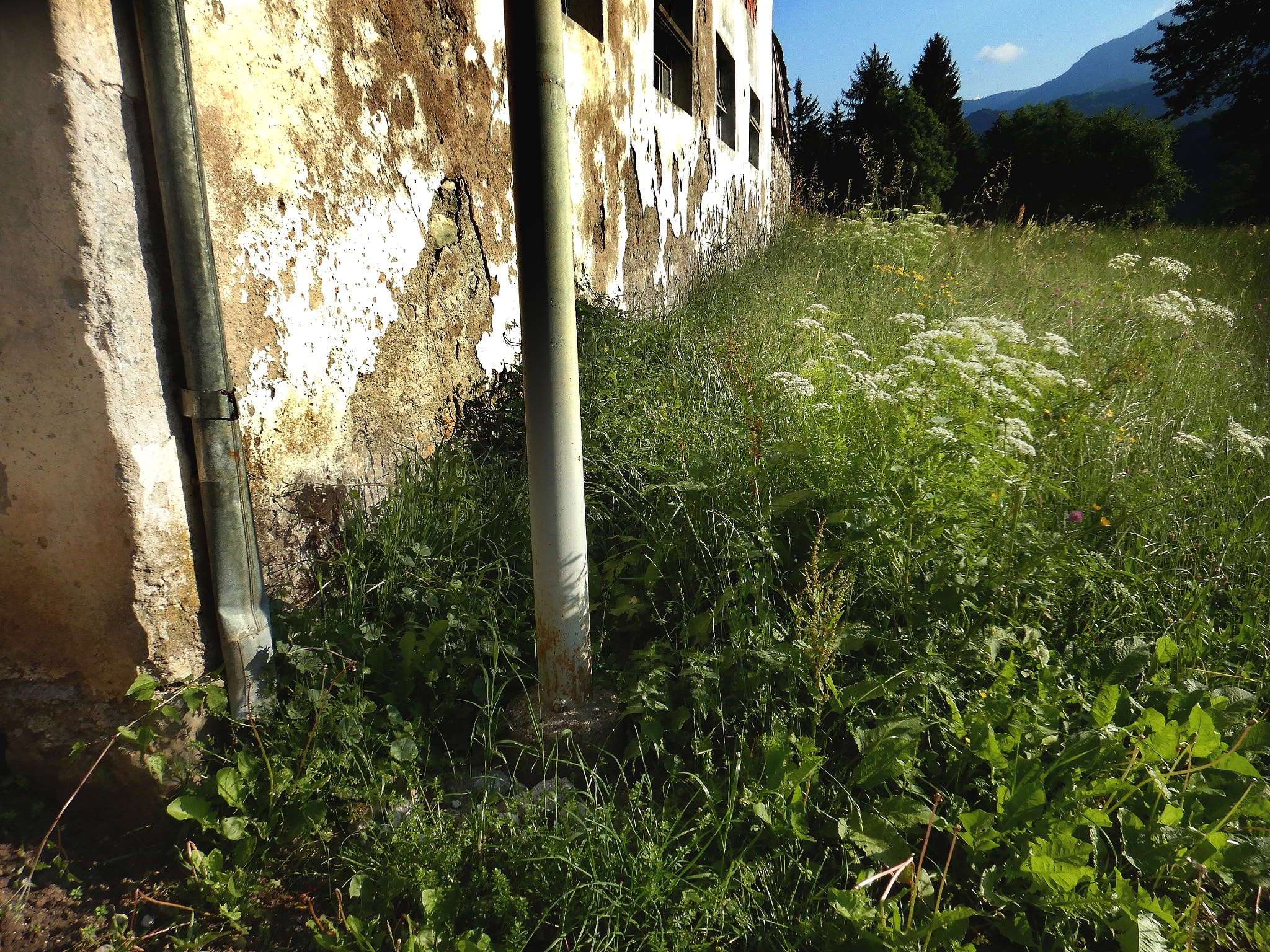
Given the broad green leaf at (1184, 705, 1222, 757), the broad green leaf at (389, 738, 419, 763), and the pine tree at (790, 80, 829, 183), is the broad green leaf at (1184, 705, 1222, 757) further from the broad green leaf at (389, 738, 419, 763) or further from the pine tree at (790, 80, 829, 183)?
the pine tree at (790, 80, 829, 183)

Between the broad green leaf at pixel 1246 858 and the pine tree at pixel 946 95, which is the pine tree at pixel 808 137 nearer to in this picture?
the pine tree at pixel 946 95

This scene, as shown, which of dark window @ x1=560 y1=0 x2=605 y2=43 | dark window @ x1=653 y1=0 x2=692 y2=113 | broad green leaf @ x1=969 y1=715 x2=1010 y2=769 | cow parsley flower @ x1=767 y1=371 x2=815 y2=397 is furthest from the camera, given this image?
dark window @ x1=653 y1=0 x2=692 y2=113

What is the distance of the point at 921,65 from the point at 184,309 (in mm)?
31166

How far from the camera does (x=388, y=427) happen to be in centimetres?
194

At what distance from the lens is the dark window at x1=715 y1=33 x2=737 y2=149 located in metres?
6.62

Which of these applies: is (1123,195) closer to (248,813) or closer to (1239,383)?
(1239,383)

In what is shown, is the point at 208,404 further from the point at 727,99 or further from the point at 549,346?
the point at 727,99

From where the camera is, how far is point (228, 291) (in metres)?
1.40

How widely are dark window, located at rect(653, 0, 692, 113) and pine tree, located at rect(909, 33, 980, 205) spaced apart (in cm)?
2174

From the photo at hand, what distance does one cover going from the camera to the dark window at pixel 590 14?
3.15 m

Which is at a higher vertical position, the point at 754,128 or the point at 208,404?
the point at 754,128

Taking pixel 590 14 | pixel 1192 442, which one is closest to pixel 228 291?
pixel 590 14

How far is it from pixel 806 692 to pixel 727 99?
6.94 meters

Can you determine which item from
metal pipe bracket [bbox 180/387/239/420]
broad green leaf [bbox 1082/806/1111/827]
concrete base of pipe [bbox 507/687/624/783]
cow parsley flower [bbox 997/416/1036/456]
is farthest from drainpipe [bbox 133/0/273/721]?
cow parsley flower [bbox 997/416/1036/456]
